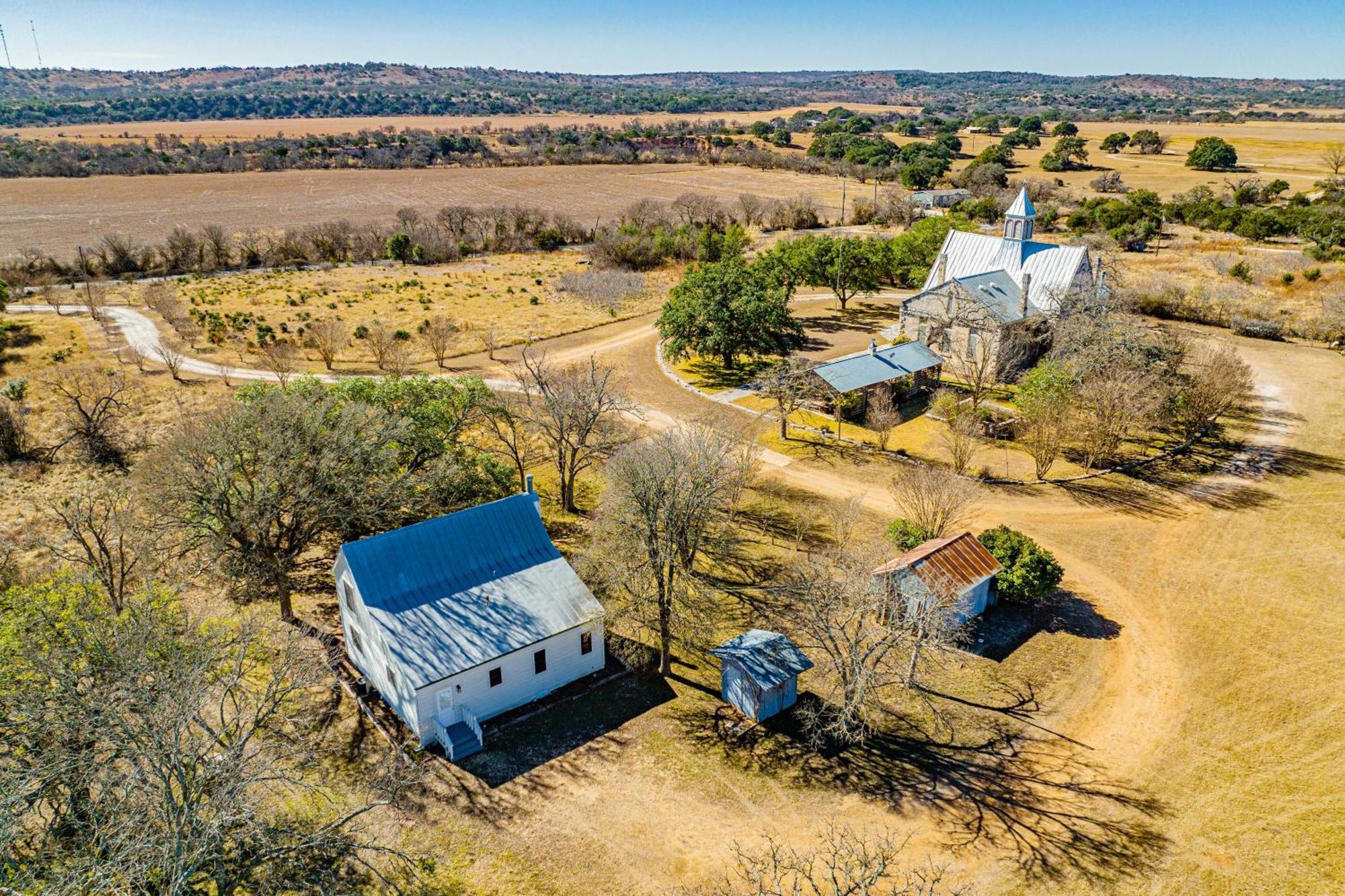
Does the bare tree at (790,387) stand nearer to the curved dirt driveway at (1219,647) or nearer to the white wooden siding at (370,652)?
the curved dirt driveway at (1219,647)

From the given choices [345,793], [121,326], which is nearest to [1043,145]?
[121,326]

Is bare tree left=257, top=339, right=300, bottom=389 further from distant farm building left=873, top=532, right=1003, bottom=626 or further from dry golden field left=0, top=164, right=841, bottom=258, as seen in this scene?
dry golden field left=0, top=164, right=841, bottom=258

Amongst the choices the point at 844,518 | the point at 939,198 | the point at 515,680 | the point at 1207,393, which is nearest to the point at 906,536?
the point at 844,518

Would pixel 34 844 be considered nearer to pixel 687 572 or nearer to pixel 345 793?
pixel 345 793

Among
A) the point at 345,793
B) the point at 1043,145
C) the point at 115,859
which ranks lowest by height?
the point at 345,793

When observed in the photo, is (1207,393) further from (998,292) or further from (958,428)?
(998,292)

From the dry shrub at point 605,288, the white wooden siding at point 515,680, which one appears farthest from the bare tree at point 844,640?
the dry shrub at point 605,288
